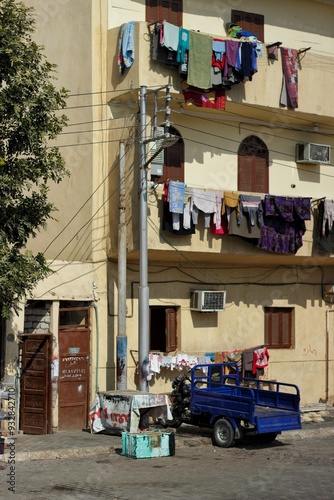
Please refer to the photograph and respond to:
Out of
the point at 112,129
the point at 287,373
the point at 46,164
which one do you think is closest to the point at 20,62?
the point at 46,164

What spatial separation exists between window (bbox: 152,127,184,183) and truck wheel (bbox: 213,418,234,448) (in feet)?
19.4

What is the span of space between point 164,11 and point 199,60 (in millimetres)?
2063

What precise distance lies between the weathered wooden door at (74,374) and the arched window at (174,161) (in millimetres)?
3675

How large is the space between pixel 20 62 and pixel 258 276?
1023 cm

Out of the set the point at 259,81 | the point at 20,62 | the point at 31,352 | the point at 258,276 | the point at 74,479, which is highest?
the point at 259,81

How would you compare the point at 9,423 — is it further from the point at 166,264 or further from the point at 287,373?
the point at 287,373

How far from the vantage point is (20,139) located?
1495cm

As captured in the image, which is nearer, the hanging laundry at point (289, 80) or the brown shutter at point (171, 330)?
the brown shutter at point (171, 330)

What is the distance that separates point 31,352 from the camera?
18.8m

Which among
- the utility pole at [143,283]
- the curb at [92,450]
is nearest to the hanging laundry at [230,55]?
the utility pole at [143,283]

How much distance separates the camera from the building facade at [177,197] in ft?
63.7

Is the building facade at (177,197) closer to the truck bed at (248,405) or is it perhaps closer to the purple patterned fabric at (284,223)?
the purple patterned fabric at (284,223)

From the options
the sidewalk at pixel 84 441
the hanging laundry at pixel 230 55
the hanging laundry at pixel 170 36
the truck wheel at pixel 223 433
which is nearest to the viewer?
the sidewalk at pixel 84 441

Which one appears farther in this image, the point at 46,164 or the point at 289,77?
the point at 289,77
